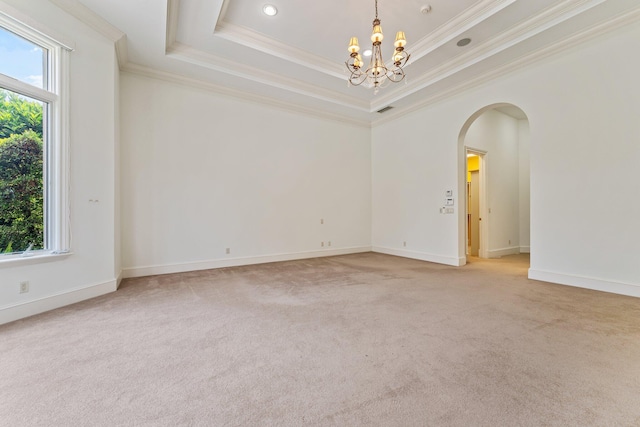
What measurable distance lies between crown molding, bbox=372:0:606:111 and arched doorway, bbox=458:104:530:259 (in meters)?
1.80

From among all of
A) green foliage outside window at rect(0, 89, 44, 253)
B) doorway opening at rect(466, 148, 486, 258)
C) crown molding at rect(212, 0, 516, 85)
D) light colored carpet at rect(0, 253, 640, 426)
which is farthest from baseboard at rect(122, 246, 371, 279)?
crown molding at rect(212, 0, 516, 85)

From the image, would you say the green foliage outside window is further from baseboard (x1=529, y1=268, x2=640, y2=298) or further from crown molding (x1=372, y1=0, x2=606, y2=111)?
baseboard (x1=529, y1=268, x2=640, y2=298)

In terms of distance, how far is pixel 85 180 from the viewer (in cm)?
339

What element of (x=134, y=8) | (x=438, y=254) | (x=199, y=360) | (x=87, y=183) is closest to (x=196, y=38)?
(x=134, y=8)

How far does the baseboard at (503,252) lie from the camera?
6.45 metres

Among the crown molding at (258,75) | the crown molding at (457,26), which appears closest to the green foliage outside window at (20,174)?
the crown molding at (258,75)

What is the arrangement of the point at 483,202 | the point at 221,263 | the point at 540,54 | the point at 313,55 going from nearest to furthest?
the point at 540,54 → the point at 313,55 → the point at 221,263 → the point at 483,202

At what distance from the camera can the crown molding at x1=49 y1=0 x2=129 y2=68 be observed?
3102 mm

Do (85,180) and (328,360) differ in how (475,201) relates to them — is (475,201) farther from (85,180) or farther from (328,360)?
(85,180)

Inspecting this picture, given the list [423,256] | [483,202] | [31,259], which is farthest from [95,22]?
[483,202]

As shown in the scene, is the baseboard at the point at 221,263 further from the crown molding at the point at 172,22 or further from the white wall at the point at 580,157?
the crown molding at the point at 172,22

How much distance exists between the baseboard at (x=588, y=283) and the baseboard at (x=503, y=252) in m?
2.24

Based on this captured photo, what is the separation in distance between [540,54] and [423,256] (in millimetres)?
4087

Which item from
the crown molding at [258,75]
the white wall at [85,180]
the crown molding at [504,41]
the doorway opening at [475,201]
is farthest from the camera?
the doorway opening at [475,201]
